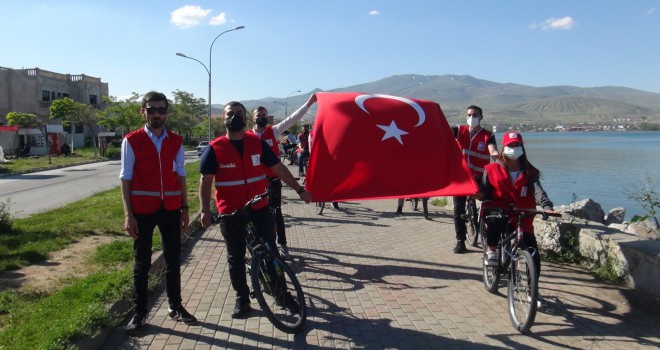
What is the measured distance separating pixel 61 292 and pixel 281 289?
247 centimetres

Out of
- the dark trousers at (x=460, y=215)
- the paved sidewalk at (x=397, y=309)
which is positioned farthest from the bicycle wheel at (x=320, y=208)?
the dark trousers at (x=460, y=215)

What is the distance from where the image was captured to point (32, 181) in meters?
23.2

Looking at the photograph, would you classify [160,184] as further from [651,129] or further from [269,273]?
[651,129]

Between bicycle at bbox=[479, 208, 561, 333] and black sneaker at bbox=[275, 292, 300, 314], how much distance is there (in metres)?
2.01

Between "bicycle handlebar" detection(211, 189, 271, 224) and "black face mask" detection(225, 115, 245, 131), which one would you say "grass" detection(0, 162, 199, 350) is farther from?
"black face mask" detection(225, 115, 245, 131)

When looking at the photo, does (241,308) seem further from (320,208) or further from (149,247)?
(320,208)

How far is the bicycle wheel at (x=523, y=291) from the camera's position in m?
4.43

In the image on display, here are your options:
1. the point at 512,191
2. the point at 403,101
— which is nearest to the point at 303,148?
the point at 403,101

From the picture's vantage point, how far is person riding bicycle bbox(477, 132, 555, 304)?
511 cm

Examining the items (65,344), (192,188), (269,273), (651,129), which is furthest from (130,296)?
(651,129)

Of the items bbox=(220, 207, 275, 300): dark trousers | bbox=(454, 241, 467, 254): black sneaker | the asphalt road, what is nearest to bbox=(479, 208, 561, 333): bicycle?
bbox=(454, 241, 467, 254): black sneaker

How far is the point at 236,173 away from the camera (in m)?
4.69

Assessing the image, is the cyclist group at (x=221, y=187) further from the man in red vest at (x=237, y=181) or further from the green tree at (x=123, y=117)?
the green tree at (x=123, y=117)

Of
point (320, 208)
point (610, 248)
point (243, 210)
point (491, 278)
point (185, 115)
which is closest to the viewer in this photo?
point (243, 210)
